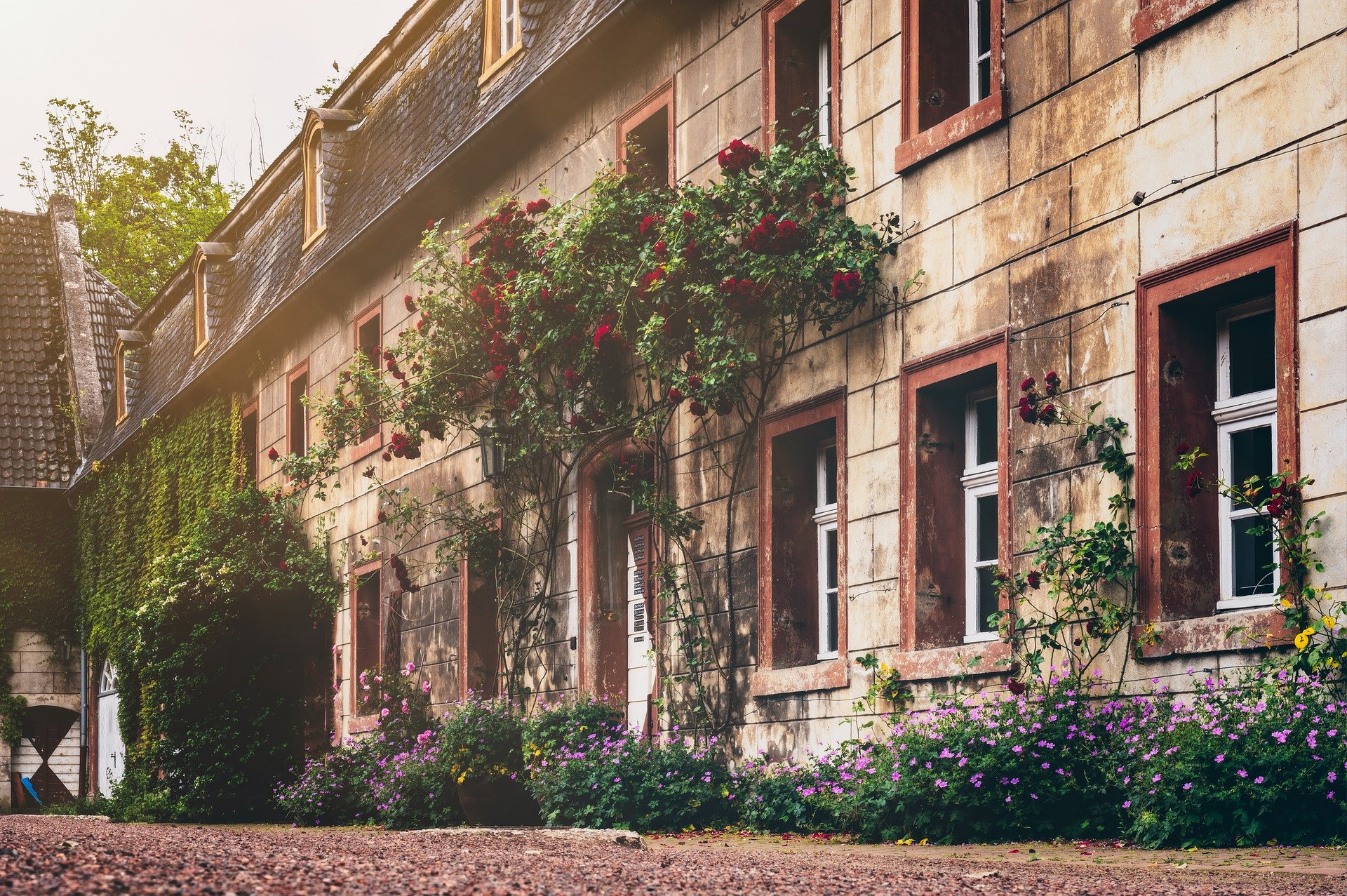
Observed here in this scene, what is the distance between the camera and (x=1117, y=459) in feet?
25.7

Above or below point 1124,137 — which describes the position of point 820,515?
below

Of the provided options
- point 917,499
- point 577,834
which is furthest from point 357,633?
point 917,499

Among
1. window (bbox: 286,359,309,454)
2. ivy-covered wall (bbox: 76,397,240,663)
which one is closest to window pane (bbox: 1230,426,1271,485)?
window (bbox: 286,359,309,454)

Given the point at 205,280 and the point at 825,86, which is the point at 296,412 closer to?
the point at 205,280

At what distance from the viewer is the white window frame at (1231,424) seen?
744 cm

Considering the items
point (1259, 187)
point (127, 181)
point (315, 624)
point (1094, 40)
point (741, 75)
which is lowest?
point (315, 624)

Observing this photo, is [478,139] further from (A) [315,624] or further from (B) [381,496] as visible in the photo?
(A) [315,624]

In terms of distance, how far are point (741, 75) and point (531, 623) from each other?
5.22 meters

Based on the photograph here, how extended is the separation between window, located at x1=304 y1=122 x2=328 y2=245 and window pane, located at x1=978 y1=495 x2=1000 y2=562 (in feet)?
39.9

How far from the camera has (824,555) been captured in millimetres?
10688

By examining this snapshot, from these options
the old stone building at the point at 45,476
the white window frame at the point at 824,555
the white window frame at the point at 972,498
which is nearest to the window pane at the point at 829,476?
the white window frame at the point at 824,555

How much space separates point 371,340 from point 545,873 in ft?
44.9

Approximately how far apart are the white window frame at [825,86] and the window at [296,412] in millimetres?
11254

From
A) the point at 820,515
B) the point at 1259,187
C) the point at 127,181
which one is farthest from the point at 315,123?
the point at 127,181
